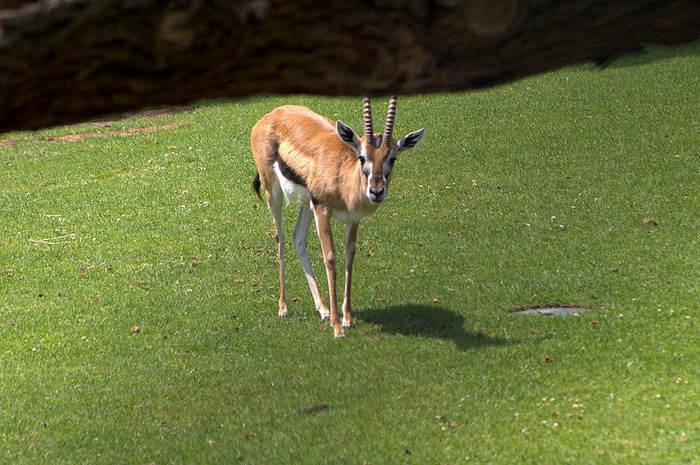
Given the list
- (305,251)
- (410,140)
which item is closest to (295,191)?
(305,251)

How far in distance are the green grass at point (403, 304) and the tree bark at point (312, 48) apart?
4434 millimetres

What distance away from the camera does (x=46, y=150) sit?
1811 cm

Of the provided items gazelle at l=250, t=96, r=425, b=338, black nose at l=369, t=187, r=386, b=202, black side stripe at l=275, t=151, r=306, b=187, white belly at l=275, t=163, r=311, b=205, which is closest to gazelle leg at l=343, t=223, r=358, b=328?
gazelle at l=250, t=96, r=425, b=338

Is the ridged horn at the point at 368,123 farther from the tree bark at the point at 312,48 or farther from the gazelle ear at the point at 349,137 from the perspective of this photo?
the tree bark at the point at 312,48

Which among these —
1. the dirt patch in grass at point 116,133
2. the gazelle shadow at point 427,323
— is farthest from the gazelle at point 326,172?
the dirt patch in grass at point 116,133

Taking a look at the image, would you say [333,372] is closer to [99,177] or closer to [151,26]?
[151,26]

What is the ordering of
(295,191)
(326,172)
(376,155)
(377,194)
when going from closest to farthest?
(377,194) → (376,155) → (326,172) → (295,191)

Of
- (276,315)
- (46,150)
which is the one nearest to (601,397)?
(276,315)

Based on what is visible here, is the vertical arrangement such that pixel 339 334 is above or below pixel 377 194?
below

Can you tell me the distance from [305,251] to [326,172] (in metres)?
1.17

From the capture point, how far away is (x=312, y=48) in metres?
2.41

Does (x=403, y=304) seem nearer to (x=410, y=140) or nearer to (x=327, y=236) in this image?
(x=327, y=236)

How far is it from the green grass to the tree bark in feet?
14.5

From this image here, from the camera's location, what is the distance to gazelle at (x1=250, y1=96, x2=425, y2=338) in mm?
8742
